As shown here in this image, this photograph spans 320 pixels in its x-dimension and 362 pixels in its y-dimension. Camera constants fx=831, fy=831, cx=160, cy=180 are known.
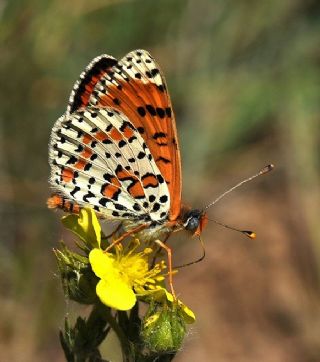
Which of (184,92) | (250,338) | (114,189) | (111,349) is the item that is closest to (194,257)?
(250,338)

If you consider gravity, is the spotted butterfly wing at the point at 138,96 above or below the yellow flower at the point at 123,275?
above

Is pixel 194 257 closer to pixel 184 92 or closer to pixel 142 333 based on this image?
pixel 184 92

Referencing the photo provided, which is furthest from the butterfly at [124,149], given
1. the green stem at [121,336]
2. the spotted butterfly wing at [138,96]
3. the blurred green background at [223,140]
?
the blurred green background at [223,140]

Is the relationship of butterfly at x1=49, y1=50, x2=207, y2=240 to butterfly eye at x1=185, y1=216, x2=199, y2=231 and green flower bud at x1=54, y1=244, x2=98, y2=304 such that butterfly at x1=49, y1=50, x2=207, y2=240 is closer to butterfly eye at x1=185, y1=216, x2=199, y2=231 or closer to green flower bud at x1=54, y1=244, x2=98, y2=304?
butterfly eye at x1=185, y1=216, x2=199, y2=231

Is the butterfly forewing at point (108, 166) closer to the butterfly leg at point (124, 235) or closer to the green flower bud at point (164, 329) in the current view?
the butterfly leg at point (124, 235)

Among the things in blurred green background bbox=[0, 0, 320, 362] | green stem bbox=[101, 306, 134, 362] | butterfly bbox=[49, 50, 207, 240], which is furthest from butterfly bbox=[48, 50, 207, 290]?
blurred green background bbox=[0, 0, 320, 362]
